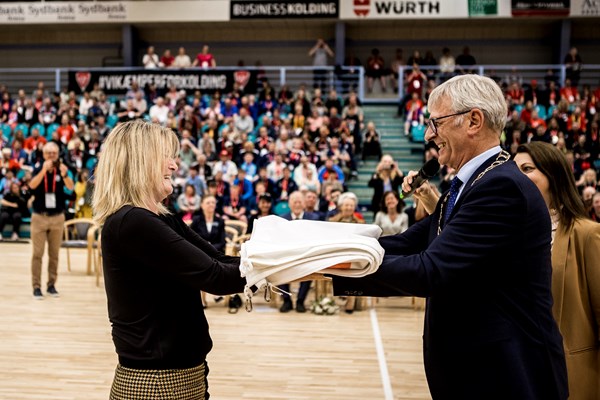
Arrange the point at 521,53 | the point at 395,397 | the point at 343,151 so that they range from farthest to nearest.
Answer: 1. the point at 521,53
2. the point at 343,151
3. the point at 395,397

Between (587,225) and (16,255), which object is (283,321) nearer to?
(587,225)

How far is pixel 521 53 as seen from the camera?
65.6 feet

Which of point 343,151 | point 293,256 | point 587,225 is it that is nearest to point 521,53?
point 343,151

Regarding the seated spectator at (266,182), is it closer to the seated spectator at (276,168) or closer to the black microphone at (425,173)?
the seated spectator at (276,168)

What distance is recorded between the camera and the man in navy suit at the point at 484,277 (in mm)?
1754

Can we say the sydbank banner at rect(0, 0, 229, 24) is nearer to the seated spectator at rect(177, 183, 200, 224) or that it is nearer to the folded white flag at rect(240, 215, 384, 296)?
the seated spectator at rect(177, 183, 200, 224)

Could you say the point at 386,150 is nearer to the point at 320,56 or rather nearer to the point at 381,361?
the point at 320,56

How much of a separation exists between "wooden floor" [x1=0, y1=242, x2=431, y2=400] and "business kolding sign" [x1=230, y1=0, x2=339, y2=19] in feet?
38.9

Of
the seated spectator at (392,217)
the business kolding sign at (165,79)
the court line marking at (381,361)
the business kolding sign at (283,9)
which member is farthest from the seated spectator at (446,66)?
the court line marking at (381,361)

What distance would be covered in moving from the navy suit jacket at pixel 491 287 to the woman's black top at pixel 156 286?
48 centimetres

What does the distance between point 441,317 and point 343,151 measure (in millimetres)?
12049

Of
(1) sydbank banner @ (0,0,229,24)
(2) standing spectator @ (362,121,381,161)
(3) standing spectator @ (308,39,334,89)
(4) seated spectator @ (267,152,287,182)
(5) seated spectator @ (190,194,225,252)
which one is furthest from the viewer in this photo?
(3) standing spectator @ (308,39,334,89)

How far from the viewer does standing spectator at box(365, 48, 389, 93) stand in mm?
18750

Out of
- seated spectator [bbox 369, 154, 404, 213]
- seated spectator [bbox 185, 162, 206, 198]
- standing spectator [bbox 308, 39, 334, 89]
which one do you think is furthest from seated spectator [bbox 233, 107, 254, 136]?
seated spectator [bbox 369, 154, 404, 213]
